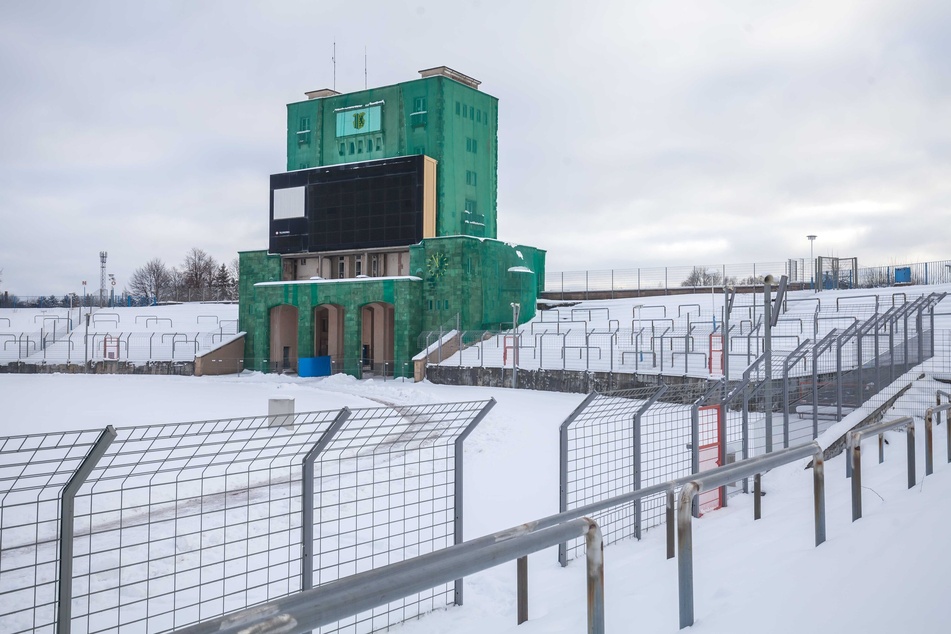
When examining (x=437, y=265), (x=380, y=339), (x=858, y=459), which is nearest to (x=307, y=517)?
(x=858, y=459)

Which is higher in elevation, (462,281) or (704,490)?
(462,281)

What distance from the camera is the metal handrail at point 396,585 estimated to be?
214 centimetres

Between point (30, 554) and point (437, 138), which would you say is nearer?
point (30, 554)

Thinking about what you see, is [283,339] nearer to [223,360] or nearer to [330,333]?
[330,333]

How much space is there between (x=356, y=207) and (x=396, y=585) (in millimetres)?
34744

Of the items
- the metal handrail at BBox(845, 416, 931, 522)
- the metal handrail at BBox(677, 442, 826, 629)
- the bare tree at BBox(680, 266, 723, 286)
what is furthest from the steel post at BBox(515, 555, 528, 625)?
the bare tree at BBox(680, 266, 723, 286)

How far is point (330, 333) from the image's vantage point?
126ft

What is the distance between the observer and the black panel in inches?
1373

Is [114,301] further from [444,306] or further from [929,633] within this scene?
[929,633]

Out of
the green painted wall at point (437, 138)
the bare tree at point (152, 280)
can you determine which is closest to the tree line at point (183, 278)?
the bare tree at point (152, 280)

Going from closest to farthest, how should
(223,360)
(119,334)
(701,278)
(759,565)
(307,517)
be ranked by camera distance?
(307,517) < (759,565) < (223,360) < (119,334) < (701,278)

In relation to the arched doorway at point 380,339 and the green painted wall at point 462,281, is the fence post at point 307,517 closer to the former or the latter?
the green painted wall at point 462,281

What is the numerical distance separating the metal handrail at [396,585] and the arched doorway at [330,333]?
32.7 m

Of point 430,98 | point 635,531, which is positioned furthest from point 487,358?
point 635,531
